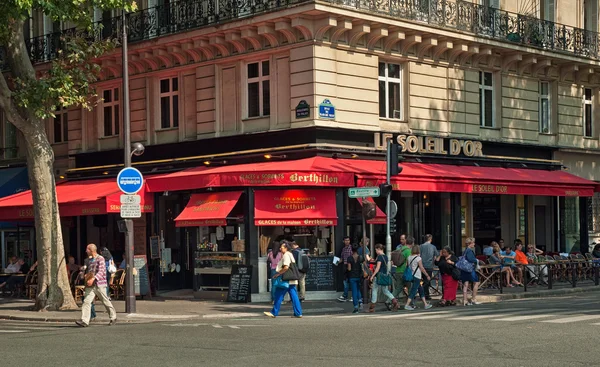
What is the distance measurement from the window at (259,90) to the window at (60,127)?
8.31 metres

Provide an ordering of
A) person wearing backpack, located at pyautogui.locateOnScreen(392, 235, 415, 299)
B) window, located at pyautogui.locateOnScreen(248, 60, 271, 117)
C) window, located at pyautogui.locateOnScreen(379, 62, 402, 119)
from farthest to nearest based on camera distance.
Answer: window, located at pyautogui.locateOnScreen(379, 62, 402, 119), window, located at pyautogui.locateOnScreen(248, 60, 271, 117), person wearing backpack, located at pyautogui.locateOnScreen(392, 235, 415, 299)

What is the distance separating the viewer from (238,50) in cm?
2833

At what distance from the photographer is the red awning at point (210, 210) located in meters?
26.3

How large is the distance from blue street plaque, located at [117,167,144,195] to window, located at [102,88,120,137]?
30.9ft

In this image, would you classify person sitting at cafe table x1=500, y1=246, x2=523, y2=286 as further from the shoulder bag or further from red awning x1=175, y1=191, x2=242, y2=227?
red awning x1=175, y1=191, x2=242, y2=227

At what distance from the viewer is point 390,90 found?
28.9 metres

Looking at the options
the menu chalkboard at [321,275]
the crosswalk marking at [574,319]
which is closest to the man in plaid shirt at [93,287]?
the menu chalkboard at [321,275]

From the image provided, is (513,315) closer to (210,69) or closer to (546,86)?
(210,69)

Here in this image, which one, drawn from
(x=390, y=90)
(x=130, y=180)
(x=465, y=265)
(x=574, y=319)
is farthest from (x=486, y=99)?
(x=574, y=319)

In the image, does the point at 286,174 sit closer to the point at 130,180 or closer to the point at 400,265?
the point at 400,265

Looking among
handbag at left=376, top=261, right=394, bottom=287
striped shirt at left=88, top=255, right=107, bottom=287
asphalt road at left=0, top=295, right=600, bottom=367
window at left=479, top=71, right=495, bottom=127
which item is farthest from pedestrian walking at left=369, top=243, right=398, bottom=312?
window at left=479, top=71, right=495, bottom=127

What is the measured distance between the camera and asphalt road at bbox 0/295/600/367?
13.2 meters

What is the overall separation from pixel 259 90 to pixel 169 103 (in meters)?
3.76

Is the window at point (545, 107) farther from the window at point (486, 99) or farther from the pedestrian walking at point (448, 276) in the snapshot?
the pedestrian walking at point (448, 276)
